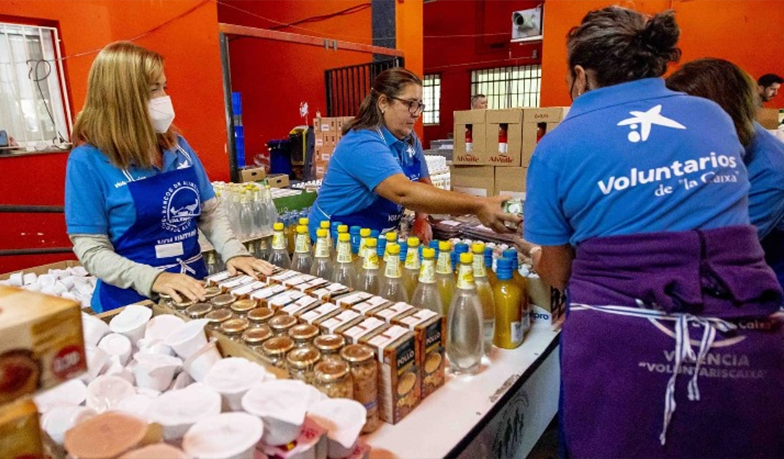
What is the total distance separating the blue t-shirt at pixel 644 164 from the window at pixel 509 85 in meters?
11.9

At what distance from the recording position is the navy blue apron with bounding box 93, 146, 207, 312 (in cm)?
175

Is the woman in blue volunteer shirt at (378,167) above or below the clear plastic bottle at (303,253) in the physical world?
above

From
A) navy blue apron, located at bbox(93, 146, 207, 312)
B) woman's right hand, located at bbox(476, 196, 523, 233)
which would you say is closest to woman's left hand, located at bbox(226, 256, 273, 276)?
navy blue apron, located at bbox(93, 146, 207, 312)

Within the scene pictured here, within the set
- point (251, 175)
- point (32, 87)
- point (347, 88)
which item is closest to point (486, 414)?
point (251, 175)

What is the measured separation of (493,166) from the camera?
117 inches

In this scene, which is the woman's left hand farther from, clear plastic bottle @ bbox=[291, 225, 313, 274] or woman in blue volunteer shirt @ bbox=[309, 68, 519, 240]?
woman in blue volunteer shirt @ bbox=[309, 68, 519, 240]

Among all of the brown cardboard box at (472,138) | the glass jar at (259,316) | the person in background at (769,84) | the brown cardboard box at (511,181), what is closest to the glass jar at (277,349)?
the glass jar at (259,316)

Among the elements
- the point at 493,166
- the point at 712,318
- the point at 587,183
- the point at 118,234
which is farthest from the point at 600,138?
the point at 493,166

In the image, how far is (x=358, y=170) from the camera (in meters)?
2.21

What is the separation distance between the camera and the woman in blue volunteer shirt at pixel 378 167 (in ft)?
6.87

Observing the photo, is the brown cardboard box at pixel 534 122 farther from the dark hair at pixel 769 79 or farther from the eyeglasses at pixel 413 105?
the dark hair at pixel 769 79

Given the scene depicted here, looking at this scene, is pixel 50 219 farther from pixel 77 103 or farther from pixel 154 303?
pixel 154 303

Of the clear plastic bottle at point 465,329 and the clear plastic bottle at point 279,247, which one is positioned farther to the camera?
the clear plastic bottle at point 279,247

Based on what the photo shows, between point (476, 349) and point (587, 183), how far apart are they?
0.59 meters
